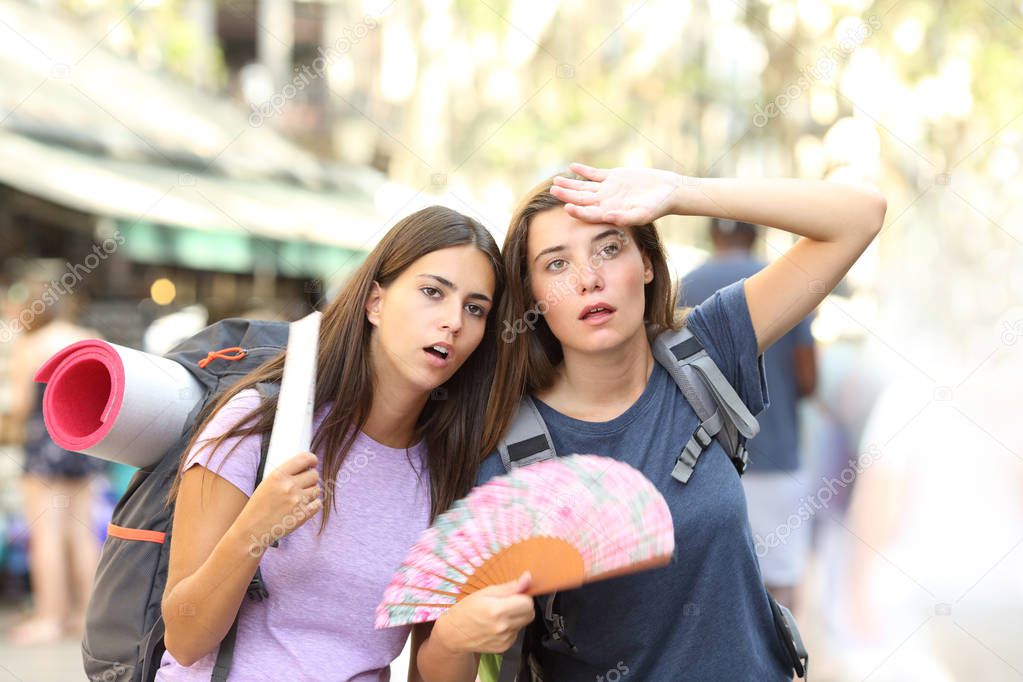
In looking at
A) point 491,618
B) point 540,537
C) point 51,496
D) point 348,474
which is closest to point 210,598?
point 348,474

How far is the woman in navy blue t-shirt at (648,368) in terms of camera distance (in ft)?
7.80

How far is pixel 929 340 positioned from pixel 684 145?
1356 centimetres

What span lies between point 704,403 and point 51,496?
5.88 metres

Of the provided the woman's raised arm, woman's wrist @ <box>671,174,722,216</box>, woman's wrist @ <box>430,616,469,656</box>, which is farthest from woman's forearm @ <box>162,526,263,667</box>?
woman's wrist @ <box>671,174,722,216</box>

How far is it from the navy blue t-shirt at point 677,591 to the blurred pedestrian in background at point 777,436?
2.62 meters

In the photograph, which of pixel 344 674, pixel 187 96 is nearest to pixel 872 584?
pixel 344 674

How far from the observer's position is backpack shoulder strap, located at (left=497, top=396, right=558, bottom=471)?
8.09 ft

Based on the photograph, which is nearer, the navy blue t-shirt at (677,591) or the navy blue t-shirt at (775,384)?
the navy blue t-shirt at (677,591)

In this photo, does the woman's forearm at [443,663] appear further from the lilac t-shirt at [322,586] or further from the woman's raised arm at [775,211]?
the woman's raised arm at [775,211]

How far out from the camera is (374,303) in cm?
261

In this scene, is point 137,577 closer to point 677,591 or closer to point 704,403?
point 677,591

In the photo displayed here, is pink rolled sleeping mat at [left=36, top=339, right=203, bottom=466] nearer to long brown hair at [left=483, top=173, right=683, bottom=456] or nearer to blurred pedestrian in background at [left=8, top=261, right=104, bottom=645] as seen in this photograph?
long brown hair at [left=483, top=173, right=683, bottom=456]

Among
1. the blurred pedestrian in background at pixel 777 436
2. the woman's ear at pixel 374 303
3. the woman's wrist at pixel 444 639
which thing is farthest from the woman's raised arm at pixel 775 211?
the blurred pedestrian in background at pixel 777 436

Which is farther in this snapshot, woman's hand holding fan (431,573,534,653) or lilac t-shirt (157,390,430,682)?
lilac t-shirt (157,390,430,682)
